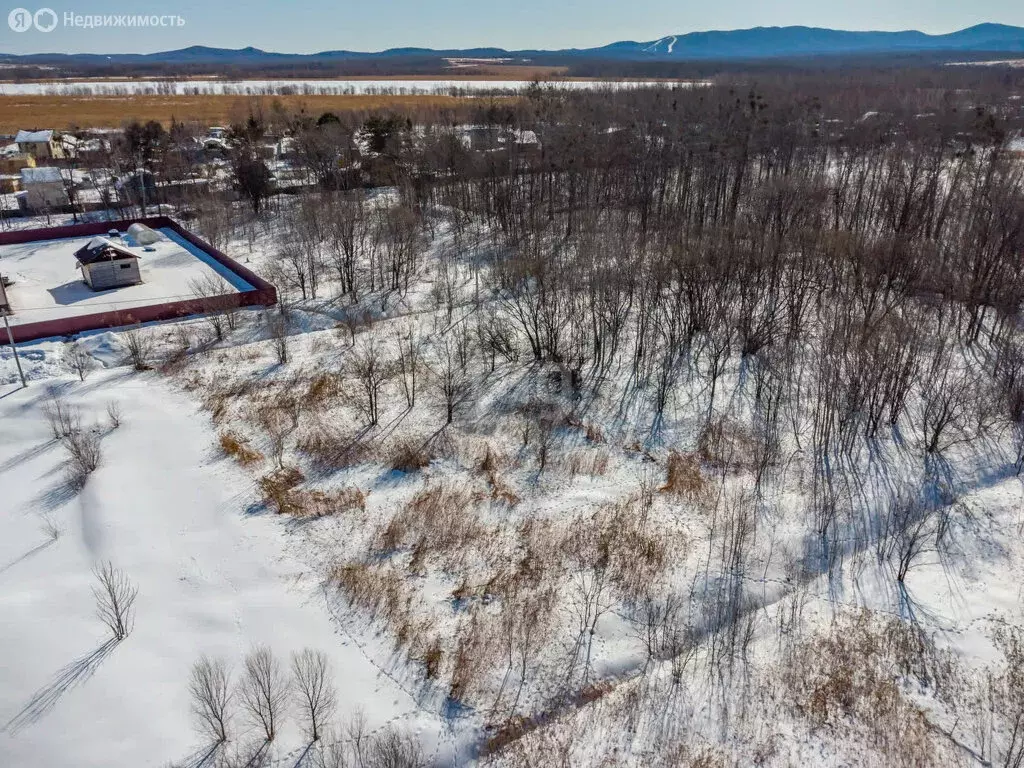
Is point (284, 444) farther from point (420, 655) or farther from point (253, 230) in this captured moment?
point (253, 230)

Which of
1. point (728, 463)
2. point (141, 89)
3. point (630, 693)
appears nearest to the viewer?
point (630, 693)

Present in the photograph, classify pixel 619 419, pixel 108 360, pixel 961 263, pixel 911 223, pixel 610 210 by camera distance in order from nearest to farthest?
pixel 619 419 < pixel 108 360 < pixel 961 263 < pixel 911 223 < pixel 610 210

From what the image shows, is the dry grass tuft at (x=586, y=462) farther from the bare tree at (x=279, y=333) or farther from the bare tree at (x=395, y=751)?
the bare tree at (x=279, y=333)

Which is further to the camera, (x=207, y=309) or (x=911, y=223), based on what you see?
(x=911, y=223)

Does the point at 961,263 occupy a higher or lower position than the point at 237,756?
higher

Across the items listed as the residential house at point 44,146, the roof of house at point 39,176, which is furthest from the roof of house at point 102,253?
the residential house at point 44,146

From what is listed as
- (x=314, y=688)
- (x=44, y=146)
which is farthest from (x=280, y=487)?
(x=44, y=146)

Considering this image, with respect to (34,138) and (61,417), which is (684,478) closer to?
(61,417)

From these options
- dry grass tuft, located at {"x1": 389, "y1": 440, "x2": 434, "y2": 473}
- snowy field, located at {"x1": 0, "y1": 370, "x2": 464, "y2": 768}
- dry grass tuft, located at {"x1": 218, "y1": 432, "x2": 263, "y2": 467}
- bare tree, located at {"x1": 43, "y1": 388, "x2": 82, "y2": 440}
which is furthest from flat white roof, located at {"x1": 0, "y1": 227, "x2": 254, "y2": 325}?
dry grass tuft, located at {"x1": 389, "y1": 440, "x2": 434, "y2": 473}

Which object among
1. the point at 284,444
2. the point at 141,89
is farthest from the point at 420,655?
the point at 141,89
